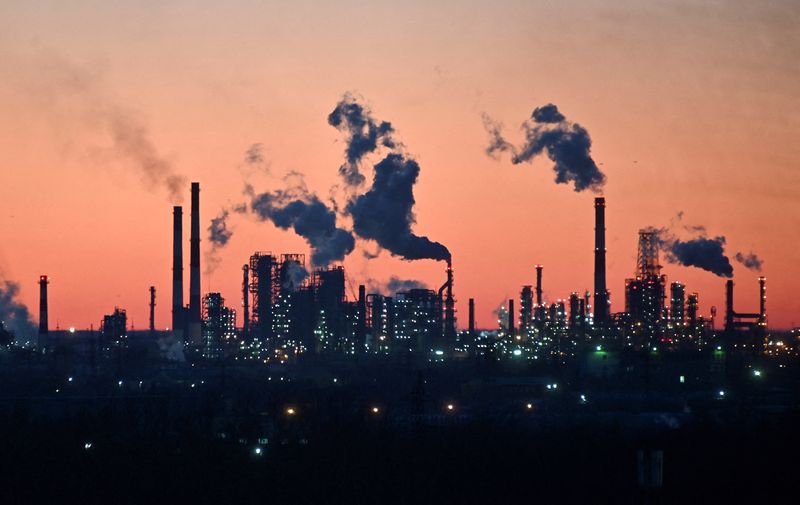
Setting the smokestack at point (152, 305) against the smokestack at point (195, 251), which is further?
the smokestack at point (152, 305)

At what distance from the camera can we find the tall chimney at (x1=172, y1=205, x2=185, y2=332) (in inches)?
3376

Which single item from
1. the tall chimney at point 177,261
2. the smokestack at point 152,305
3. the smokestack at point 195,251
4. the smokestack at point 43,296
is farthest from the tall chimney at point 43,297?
the smokestack at point 152,305

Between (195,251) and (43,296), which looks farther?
(43,296)

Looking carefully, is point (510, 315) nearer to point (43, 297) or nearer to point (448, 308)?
point (448, 308)

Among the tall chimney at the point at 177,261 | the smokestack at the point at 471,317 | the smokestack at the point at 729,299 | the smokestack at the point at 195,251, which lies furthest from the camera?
the smokestack at the point at 471,317

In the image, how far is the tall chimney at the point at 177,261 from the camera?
85.8 meters

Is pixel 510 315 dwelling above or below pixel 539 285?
below

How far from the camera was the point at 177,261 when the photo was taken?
86.8 metres

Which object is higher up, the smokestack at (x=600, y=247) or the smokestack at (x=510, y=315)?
the smokestack at (x=600, y=247)

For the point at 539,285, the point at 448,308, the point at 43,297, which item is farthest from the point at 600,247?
the point at 43,297

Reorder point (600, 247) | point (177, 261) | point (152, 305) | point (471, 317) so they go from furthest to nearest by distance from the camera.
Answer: point (152, 305)
point (471, 317)
point (177, 261)
point (600, 247)

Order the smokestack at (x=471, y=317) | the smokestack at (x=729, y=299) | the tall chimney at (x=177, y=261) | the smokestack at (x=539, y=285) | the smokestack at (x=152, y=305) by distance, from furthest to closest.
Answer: the smokestack at (x=152, y=305) < the smokestack at (x=539, y=285) < the smokestack at (x=471, y=317) < the smokestack at (x=729, y=299) < the tall chimney at (x=177, y=261)

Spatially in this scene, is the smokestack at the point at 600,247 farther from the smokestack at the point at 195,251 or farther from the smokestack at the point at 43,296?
the smokestack at the point at 43,296

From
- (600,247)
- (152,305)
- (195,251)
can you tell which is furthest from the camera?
(152,305)
